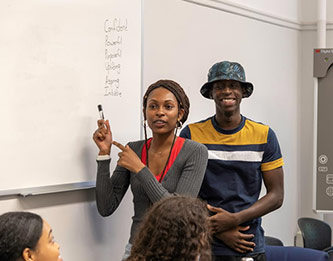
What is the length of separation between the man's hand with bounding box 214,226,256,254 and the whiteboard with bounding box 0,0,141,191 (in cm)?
69

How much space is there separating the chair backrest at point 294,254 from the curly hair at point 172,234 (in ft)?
4.01

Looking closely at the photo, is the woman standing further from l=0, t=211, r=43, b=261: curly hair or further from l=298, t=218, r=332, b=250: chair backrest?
l=298, t=218, r=332, b=250: chair backrest

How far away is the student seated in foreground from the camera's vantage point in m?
1.63

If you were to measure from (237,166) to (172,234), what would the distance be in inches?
41.3

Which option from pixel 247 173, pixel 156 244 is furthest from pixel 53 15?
pixel 156 244

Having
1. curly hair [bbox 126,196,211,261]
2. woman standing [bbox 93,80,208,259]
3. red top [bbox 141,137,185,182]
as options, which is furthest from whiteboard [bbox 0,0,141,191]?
curly hair [bbox 126,196,211,261]

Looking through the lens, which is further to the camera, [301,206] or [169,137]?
[301,206]

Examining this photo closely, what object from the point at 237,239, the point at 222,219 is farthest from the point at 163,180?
→ the point at 237,239

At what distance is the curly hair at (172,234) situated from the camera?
157 cm

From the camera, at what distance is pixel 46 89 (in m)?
2.45

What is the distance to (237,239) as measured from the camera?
2.56 m

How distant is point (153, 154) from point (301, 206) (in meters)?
2.96

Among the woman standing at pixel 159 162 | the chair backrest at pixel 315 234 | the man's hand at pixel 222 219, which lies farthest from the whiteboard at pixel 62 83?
the chair backrest at pixel 315 234

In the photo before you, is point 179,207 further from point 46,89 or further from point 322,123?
point 322,123
